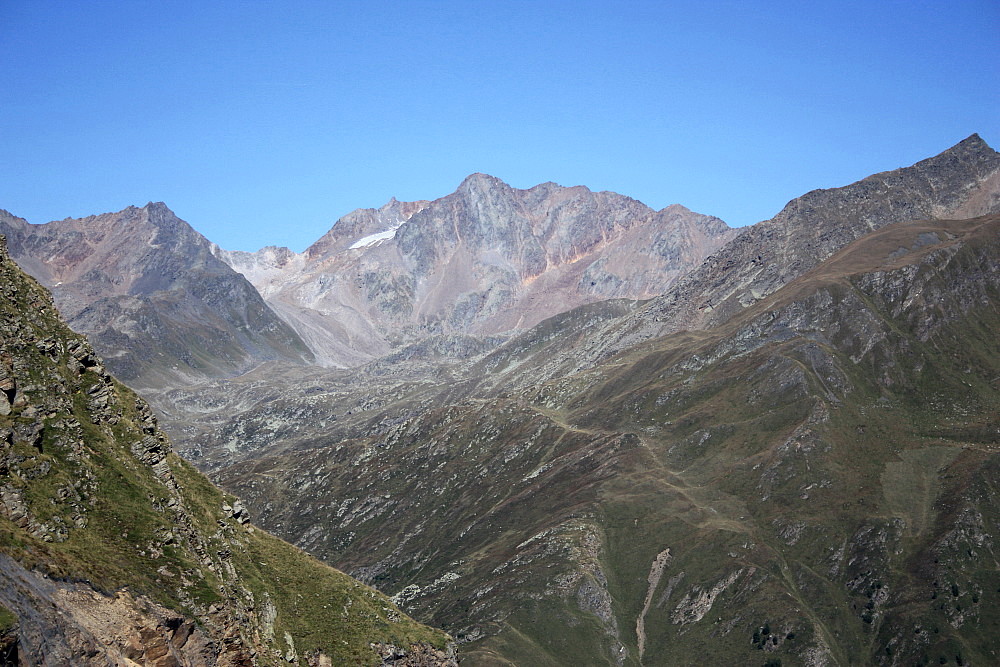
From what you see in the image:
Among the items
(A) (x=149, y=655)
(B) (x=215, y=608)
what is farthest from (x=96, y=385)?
(A) (x=149, y=655)

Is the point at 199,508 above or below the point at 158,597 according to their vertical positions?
above

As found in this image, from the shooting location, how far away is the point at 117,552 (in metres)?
92.0

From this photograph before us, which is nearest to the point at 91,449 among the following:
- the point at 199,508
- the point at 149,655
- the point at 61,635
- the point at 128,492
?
the point at 128,492

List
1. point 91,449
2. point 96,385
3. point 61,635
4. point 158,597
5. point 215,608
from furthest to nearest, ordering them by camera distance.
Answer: point 96,385
point 91,449
point 215,608
point 158,597
point 61,635

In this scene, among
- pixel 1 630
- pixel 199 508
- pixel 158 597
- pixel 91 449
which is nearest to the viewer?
pixel 1 630

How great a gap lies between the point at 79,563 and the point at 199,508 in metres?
42.6

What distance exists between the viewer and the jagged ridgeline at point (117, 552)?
7594 cm

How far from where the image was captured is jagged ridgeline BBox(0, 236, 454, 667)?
2990 inches

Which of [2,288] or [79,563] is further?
[2,288]

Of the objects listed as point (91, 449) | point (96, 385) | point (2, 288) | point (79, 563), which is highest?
point (2, 288)

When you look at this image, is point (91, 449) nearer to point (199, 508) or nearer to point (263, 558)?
point (199, 508)

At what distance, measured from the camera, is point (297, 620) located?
5118 inches

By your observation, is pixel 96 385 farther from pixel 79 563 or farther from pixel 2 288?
pixel 79 563

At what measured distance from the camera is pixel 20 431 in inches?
Result: 3706
